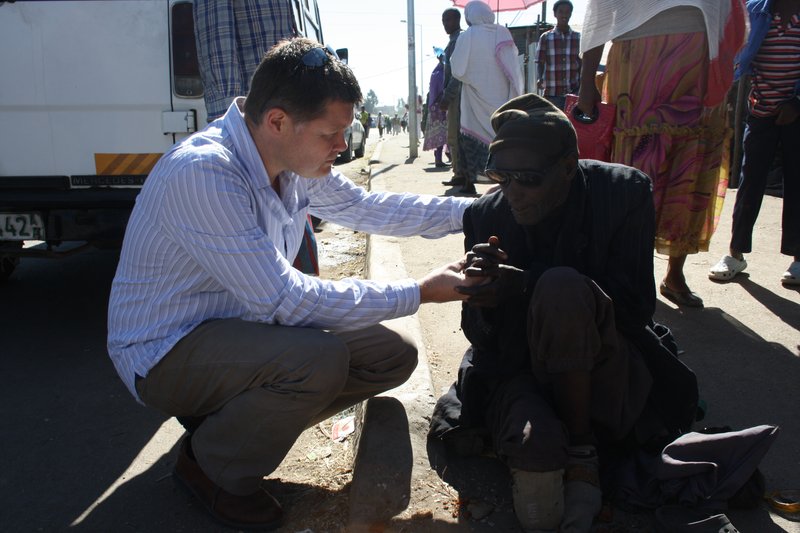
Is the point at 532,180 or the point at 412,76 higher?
the point at 412,76

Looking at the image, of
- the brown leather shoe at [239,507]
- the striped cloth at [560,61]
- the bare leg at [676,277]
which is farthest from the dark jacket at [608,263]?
the striped cloth at [560,61]

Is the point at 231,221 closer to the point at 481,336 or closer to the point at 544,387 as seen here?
the point at 481,336

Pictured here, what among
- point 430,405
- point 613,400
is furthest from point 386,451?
point 613,400

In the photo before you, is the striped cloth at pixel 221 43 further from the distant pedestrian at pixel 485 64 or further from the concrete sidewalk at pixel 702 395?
the distant pedestrian at pixel 485 64

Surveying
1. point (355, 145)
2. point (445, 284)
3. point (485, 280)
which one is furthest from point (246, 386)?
point (355, 145)

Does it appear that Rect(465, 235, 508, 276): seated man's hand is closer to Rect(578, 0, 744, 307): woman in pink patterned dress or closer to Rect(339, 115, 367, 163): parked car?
Rect(578, 0, 744, 307): woman in pink patterned dress

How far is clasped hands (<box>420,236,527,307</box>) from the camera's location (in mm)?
2189

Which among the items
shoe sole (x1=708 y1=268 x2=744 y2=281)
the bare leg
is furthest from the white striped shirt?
shoe sole (x1=708 y1=268 x2=744 y2=281)

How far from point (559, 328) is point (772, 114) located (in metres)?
2.98

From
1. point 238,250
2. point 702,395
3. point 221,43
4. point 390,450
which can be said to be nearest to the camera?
point 238,250

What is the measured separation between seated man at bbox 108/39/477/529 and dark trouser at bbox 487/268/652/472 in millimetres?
337

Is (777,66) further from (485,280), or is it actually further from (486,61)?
(486,61)

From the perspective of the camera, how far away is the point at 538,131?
88.3 inches

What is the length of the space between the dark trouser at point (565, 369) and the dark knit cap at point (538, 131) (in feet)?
1.43
